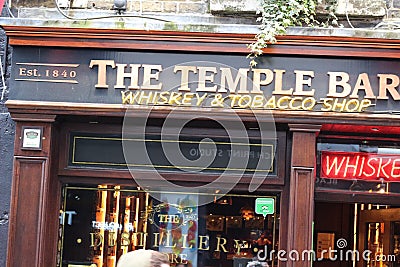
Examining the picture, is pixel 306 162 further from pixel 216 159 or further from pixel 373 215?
pixel 373 215

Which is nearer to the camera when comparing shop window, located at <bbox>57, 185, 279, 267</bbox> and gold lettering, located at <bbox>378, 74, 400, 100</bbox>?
gold lettering, located at <bbox>378, 74, 400, 100</bbox>

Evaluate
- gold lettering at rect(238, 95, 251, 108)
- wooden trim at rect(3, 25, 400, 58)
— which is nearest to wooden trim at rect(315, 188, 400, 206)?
gold lettering at rect(238, 95, 251, 108)

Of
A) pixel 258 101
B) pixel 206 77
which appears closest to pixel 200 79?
pixel 206 77

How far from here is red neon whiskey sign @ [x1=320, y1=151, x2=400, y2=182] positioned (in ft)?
28.1

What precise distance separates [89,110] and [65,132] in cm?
50

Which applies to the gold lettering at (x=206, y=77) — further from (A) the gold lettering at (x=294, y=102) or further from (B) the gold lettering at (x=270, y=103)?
(A) the gold lettering at (x=294, y=102)

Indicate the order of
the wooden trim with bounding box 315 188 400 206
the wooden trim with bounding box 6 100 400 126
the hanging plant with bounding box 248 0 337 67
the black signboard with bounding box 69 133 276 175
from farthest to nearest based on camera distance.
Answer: the wooden trim with bounding box 315 188 400 206 → the black signboard with bounding box 69 133 276 175 → the wooden trim with bounding box 6 100 400 126 → the hanging plant with bounding box 248 0 337 67

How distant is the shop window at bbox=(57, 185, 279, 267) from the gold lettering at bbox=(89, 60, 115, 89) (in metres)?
1.14

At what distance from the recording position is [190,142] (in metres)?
8.46

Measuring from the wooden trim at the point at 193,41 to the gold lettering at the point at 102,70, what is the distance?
0.55 ft

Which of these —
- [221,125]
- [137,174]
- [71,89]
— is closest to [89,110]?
[71,89]

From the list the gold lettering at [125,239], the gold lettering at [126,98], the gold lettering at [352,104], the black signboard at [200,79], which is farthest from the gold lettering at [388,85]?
the gold lettering at [125,239]

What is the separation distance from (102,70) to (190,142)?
1.22 metres

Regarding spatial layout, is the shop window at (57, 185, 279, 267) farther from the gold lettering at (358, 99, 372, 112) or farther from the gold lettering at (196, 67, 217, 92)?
the gold lettering at (358, 99, 372, 112)
